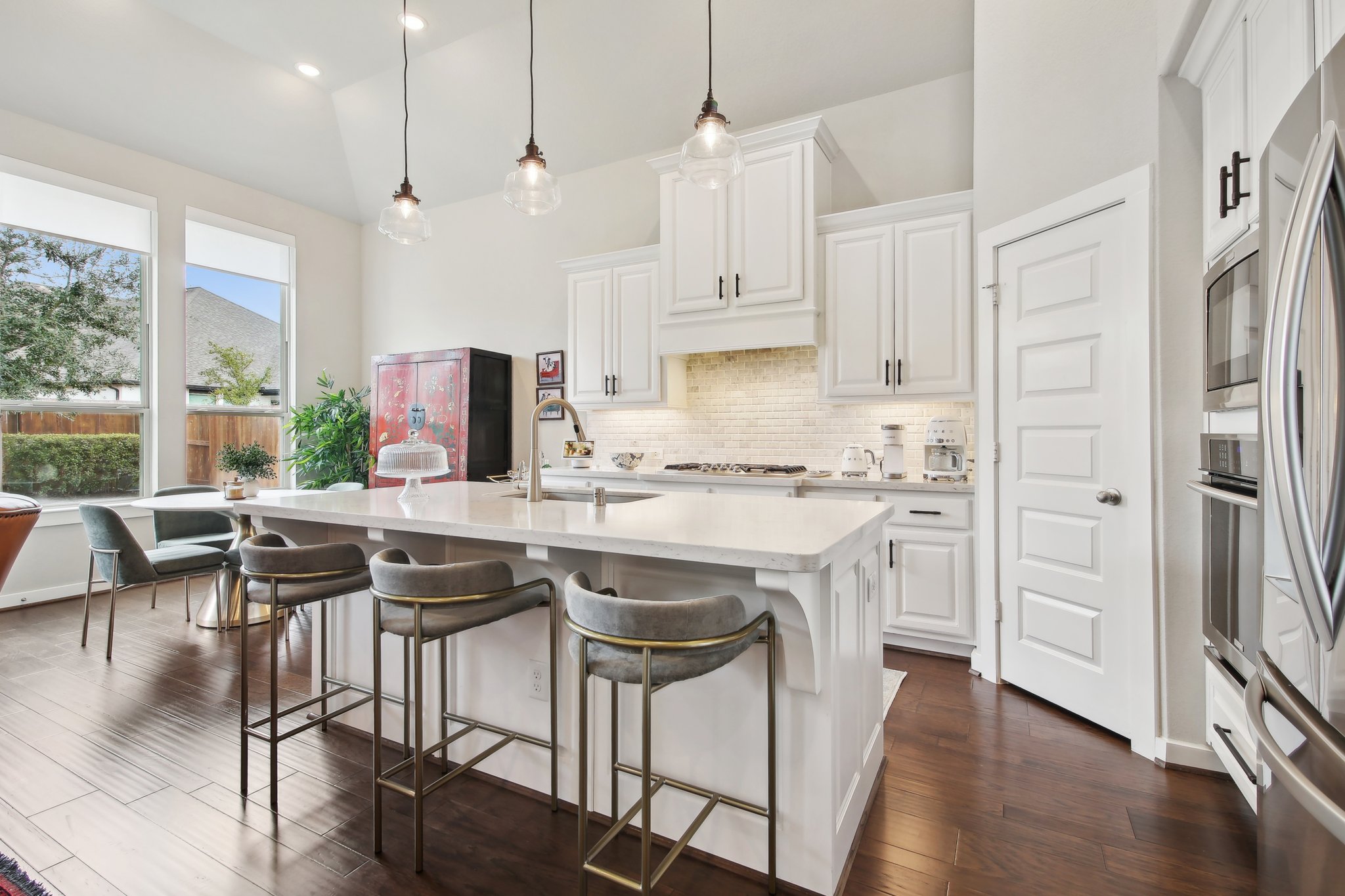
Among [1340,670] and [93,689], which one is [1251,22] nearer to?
[1340,670]

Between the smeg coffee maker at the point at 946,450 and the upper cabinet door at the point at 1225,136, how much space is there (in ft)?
4.97

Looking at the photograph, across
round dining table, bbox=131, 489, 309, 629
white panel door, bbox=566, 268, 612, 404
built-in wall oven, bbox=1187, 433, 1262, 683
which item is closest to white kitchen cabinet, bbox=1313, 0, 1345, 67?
built-in wall oven, bbox=1187, 433, 1262, 683

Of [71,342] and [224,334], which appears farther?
[224,334]

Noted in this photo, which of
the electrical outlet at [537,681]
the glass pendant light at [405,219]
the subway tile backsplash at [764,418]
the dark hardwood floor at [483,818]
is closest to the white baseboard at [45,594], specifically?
the dark hardwood floor at [483,818]

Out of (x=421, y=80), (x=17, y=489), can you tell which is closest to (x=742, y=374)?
(x=421, y=80)

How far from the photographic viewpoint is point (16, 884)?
155cm

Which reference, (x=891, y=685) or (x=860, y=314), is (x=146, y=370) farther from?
(x=891, y=685)

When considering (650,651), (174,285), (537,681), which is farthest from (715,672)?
(174,285)

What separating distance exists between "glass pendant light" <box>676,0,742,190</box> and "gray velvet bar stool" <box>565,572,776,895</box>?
5.04 feet

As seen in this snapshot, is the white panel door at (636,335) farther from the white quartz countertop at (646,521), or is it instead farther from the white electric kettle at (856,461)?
the white quartz countertop at (646,521)

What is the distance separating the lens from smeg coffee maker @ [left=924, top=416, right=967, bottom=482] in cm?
343

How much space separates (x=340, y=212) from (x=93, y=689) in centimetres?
503

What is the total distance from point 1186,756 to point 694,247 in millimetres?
3598

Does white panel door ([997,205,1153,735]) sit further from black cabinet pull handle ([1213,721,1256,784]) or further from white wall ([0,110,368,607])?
white wall ([0,110,368,607])
